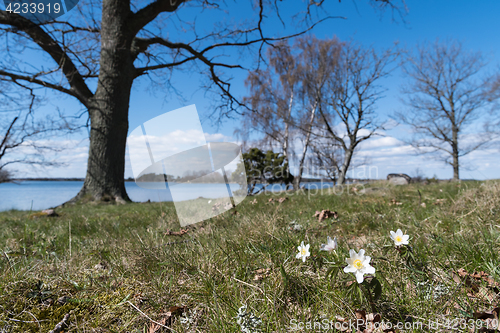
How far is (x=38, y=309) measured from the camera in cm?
131

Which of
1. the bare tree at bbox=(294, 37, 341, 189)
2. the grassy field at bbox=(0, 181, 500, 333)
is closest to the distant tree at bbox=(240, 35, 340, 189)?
the bare tree at bbox=(294, 37, 341, 189)

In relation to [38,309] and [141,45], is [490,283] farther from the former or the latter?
[141,45]

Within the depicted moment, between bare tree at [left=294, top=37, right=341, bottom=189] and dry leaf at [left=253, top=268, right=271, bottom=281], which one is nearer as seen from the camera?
dry leaf at [left=253, top=268, right=271, bottom=281]

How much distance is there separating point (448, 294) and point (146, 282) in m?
1.55

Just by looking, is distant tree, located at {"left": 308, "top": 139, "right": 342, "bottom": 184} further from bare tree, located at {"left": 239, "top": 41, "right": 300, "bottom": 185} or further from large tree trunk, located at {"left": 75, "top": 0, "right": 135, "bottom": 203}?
large tree trunk, located at {"left": 75, "top": 0, "right": 135, "bottom": 203}

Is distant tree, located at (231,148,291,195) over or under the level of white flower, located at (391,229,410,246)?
over

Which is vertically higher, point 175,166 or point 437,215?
point 175,166

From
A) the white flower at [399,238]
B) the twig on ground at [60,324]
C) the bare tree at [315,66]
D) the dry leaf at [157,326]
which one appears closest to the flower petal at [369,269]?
the white flower at [399,238]

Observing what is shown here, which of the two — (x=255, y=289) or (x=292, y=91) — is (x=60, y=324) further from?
(x=292, y=91)

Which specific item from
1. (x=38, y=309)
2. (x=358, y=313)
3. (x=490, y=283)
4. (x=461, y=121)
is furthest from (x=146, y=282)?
(x=461, y=121)

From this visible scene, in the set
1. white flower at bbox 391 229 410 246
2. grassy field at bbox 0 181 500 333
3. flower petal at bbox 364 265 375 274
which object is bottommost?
grassy field at bbox 0 181 500 333

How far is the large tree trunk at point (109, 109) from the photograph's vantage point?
823 cm

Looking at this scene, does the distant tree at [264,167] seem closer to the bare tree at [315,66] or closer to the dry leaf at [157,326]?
the bare tree at [315,66]

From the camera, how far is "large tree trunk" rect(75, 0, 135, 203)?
8234 millimetres
